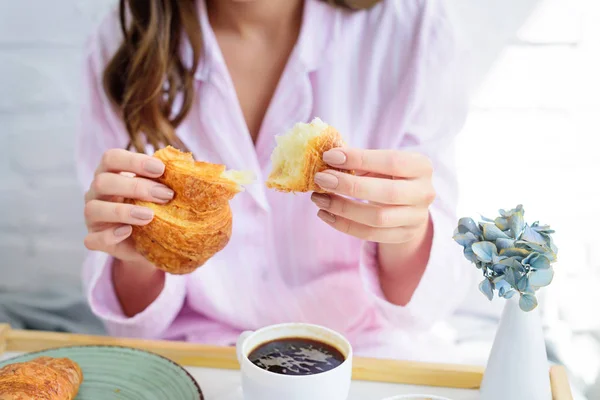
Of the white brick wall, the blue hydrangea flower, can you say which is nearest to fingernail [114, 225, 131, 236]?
the blue hydrangea flower

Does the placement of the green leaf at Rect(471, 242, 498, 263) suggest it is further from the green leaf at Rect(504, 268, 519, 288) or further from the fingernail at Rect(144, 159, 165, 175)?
the fingernail at Rect(144, 159, 165, 175)

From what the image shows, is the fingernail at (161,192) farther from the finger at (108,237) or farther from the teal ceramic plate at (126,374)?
the teal ceramic plate at (126,374)

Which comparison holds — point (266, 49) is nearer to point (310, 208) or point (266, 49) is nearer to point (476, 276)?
point (310, 208)

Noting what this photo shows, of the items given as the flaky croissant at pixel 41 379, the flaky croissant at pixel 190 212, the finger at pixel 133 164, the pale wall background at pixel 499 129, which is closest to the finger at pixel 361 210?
the flaky croissant at pixel 190 212

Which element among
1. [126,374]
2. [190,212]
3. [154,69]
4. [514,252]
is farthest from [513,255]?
[154,69]

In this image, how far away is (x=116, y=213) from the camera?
2.69 feet

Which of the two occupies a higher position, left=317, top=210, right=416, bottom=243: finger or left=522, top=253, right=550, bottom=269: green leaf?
left=522, top=253, right=550, bottom=269: green leaf

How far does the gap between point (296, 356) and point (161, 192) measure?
29cm

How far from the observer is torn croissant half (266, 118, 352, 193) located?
766mm

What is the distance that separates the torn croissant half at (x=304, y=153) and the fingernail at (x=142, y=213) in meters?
0.16

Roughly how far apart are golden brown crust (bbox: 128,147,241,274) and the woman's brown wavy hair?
380 millimetres

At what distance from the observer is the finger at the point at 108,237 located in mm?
844

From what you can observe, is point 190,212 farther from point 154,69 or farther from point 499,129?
point 499,129

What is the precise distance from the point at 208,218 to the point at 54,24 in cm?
90
